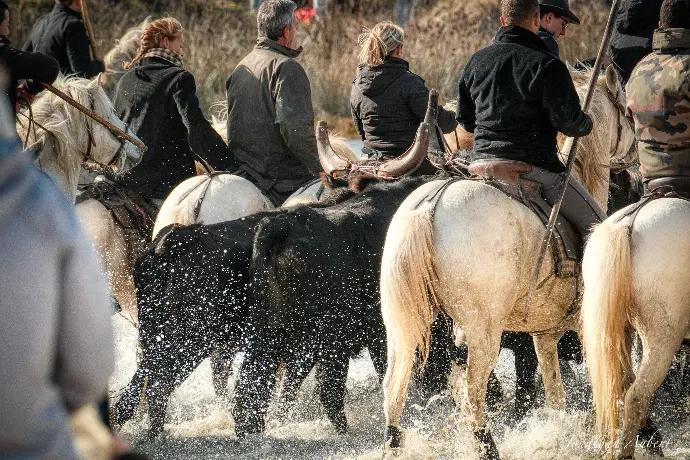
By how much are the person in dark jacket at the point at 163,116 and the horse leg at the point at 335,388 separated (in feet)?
6.24

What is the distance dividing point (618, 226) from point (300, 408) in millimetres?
2696

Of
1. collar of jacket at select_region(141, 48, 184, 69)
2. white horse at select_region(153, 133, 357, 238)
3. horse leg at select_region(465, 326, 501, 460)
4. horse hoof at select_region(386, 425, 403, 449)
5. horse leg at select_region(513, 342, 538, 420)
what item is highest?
collar of jacket at select_region(141, 48, 184, 69)

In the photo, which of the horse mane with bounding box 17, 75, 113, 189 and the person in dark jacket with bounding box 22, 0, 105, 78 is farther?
the person in dark jacket with bounding box 22, 0, 105, 78

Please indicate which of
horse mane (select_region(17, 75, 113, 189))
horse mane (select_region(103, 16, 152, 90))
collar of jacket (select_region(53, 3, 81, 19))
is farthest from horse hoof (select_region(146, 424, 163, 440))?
collar of jacket (select_region(53, 3, 81, 19))

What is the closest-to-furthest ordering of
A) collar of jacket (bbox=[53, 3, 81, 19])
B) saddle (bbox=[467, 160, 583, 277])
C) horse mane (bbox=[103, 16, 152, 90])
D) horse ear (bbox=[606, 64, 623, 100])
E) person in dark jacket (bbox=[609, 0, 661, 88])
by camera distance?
saddle (bbox=[467, 160, 583, 277]) < horse ear (bbox=[606, 64, 623, 100]) < person in dark jacket (bbox=[609, 0, 661, 88]) < horse mane (bbox=[103, 16, 152, 90]) < collar of jacket (bbox=[53, 3, 81, 19])

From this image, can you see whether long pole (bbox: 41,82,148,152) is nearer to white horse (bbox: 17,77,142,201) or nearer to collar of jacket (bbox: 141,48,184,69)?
white horse (bbox: 17,77,142,201)

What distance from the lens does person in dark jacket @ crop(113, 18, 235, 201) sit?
7.45m

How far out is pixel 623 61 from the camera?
875cm

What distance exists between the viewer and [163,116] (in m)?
Result: 7.56

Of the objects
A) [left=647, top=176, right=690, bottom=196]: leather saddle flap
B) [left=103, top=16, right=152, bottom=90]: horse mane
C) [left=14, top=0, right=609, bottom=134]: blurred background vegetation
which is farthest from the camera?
[left=14, top=0, right=609, bottom=134]: blurred background vegetation

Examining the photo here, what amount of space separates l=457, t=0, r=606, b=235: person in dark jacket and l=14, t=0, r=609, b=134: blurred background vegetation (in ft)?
35.6

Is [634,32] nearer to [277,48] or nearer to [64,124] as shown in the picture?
[277,48]

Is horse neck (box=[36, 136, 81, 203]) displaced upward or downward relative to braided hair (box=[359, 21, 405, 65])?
downward

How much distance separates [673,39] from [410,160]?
5.87 feet
